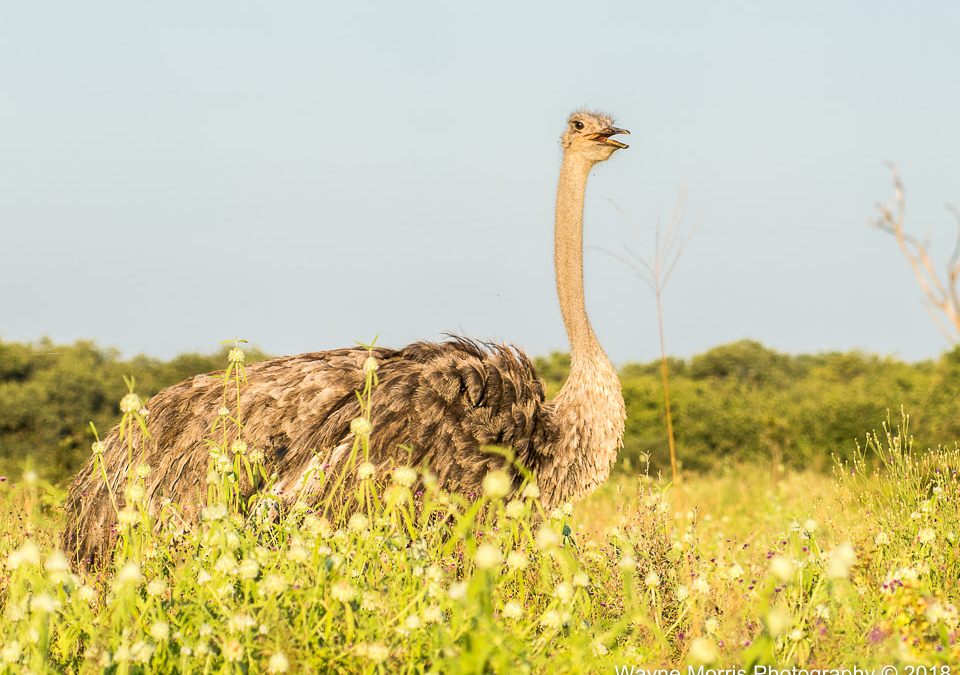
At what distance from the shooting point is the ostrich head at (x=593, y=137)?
726 centimetres

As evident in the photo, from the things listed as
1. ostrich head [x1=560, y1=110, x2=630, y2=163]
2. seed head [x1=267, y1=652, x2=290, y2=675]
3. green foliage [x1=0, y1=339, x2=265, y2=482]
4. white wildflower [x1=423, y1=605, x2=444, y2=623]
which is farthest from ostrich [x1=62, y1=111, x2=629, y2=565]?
green foliage [x1=0, y1=339, x2=265, y2=482]

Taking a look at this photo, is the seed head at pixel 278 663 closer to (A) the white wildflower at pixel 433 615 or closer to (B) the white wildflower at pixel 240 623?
(B) the white wildflower at pixel 240 623

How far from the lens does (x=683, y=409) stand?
2991cm

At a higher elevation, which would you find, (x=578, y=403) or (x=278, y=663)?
(x=578, y=403)

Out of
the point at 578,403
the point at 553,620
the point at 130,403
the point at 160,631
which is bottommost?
the point at 553,620

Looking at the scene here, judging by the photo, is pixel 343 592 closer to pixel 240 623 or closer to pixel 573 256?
pixel 240 623

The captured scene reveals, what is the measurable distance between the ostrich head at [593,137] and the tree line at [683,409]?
10.7 meters

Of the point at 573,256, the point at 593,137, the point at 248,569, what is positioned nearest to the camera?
the point at 248,569

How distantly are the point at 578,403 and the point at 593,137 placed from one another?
227cm

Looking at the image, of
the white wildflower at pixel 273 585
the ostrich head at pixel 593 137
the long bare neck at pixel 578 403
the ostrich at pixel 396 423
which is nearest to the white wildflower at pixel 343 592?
the white wildflower at pixel 273 585

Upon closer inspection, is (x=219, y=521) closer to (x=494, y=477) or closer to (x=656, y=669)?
(x=494, y=477)

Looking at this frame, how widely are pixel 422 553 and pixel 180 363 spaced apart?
29.5m

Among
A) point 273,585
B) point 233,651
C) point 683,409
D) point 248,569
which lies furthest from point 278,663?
point 683,409

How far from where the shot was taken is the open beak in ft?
23.8
